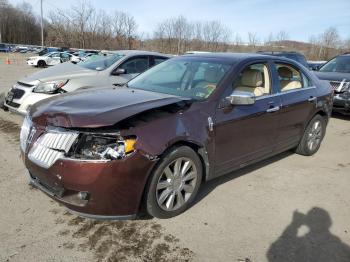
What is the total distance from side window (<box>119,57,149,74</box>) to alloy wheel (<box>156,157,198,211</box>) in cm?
442

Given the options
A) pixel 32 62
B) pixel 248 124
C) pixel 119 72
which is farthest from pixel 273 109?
pixel 32 62

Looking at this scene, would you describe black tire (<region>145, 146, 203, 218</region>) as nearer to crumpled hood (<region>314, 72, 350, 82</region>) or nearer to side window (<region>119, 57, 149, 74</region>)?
side window (<region>119, 57, 149, 74</region>)

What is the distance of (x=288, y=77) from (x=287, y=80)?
7cm

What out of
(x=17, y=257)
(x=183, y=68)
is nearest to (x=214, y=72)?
(x=183, y=68)

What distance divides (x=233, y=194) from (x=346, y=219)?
1.22 meters

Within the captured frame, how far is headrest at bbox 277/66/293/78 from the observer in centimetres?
477

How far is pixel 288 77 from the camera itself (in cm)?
A: 501

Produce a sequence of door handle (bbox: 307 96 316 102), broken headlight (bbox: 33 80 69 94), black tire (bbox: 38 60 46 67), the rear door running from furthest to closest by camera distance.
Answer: black tire (bbox: 38 60 46 67), broken headlight (bbox: 33 80 69 94), door handle (bbox: 307 96 316 102), the rear door

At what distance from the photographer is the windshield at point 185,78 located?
390 centimetres

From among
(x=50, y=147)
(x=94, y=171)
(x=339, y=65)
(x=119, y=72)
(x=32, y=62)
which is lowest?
(x=94, y=171)

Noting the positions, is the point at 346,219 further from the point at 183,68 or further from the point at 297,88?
the point at 183,68

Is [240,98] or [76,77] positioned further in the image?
[76,77]

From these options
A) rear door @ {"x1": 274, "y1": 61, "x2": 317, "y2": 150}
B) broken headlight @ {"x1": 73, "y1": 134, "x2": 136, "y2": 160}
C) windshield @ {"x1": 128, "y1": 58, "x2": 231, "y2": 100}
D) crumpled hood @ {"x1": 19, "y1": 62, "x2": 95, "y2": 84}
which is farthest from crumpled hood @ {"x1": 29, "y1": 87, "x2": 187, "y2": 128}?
crumpled hood @ {"x1": 19, "y1": 62, "x2": 95, "y2": 84}

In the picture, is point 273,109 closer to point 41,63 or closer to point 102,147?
point 102,147
